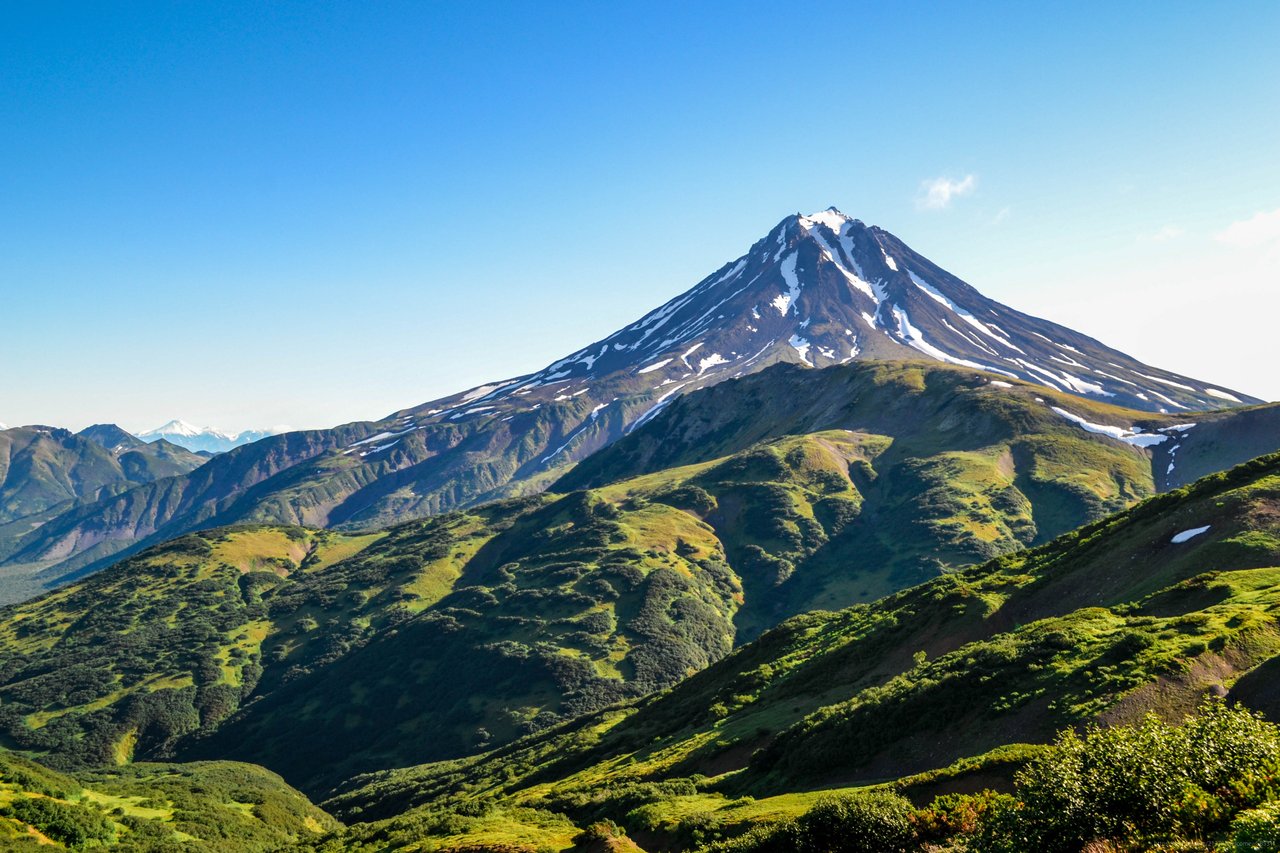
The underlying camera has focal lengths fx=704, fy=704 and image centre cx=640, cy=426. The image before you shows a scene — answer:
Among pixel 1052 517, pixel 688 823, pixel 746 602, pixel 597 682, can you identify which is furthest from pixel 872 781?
pixel 1052 517

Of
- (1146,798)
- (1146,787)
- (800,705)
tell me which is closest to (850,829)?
(1146,798)

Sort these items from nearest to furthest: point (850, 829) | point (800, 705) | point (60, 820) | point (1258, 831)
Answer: point (1258, 831) → point (850, 829) → point (800, 705) → point (60, 820)

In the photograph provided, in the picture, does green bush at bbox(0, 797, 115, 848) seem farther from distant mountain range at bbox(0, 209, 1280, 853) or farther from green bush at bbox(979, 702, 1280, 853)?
green bush at bbox(979, 702, 1280, 853)

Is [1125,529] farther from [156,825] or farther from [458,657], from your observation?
[458,657]

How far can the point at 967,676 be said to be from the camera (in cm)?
4197

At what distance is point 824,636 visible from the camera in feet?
260

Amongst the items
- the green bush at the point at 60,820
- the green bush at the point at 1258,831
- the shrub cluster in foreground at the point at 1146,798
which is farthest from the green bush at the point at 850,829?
the green bush at the point at 60,820

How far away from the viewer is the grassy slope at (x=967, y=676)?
3469 cm

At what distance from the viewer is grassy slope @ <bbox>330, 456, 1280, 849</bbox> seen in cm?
3469

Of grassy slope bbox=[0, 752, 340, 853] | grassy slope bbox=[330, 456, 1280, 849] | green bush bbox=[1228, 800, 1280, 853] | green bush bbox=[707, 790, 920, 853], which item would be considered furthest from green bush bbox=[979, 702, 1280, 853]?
grassy slope bbox=[0, 752, 340, 853]

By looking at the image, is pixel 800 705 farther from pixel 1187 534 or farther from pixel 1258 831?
pixel 1258 831

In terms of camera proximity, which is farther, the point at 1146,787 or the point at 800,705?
the point at 800,705

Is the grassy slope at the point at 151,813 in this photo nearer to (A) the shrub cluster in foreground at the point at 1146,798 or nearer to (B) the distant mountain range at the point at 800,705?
(B) the distant mountain range at the point at 800,705

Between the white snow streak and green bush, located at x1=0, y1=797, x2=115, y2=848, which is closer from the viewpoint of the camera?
the white snow streak
